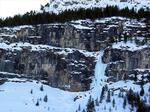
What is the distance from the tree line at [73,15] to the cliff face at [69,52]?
259cm

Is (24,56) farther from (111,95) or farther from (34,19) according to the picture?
(111,95)

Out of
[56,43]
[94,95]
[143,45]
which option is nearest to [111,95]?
[94,95]

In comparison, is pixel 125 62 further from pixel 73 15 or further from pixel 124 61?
pixel 73 15

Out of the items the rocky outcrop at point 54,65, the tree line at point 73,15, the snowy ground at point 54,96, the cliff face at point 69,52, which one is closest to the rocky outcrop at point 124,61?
the cliff face at point 69,52

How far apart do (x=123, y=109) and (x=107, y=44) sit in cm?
3646

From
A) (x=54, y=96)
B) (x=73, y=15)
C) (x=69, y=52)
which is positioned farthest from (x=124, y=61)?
(x=73, y=15)

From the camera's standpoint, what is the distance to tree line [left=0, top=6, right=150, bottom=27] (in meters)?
182

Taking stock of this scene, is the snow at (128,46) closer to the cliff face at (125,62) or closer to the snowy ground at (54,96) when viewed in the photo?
the cliff face at (125,62)

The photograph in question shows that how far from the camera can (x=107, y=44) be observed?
580 feet

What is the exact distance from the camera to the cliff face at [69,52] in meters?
168

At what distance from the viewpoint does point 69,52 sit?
6905 inches

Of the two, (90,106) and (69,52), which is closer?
(90,106)

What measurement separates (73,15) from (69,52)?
15.6m

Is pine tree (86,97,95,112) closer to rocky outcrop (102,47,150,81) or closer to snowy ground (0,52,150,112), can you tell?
snowy ground (0,52,150,112)
